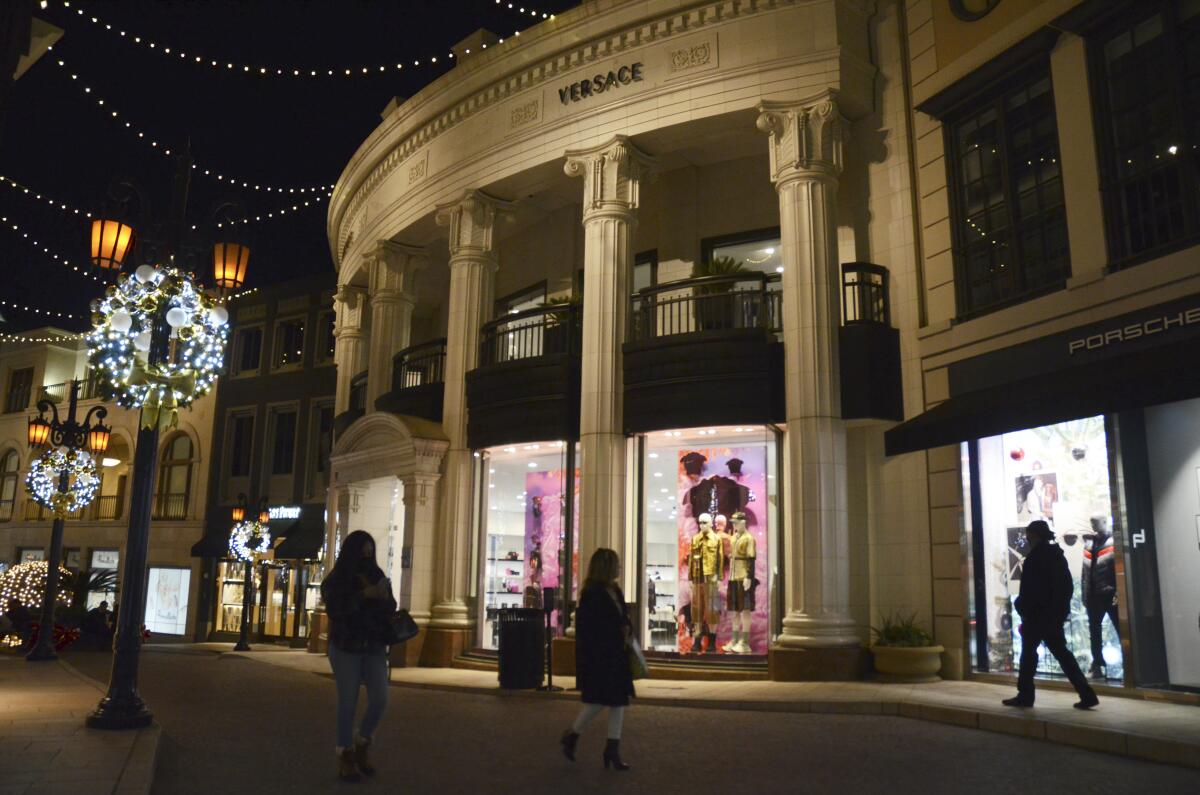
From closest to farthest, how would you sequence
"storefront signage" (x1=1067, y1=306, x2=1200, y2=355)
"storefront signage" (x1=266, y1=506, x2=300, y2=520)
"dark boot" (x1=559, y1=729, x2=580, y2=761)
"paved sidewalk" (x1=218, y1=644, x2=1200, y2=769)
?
"dark boot" (x1=559, y1=729, x2=580, y2=761)
"paved sidewalk" (x1=218, y1=644, x2=1200, y2=769)
"storefront signage" (x1=1067, y1=306, x2=1200, y2=355)
"storefront signage" (x1=266, y1=506, x2=300, y2=520)

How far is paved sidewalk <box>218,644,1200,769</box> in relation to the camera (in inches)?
323

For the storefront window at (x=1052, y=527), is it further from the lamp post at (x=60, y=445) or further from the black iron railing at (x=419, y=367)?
the lamp post at (x=60, y=445)

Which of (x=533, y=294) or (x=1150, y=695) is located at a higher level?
(x=533, y=294)

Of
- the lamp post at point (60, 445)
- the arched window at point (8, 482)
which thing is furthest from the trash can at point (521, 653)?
the arched window at point (8, 482)

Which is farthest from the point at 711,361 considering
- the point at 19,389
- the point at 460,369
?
the point at 19,389

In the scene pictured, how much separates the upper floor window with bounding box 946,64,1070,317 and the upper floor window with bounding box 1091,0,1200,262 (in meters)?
0.87

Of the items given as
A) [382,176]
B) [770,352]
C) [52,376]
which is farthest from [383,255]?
[52,376]

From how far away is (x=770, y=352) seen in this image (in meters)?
15.0

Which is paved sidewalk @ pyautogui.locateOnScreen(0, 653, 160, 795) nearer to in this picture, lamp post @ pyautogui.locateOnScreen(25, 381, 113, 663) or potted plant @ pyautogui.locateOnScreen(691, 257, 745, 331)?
lamp post @ pyautogui.locateOnScreen(25, 381, 113, 663)

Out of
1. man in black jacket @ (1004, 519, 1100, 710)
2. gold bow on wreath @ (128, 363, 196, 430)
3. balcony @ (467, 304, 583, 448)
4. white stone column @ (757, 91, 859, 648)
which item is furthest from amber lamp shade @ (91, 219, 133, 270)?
man in black jacket @ (1004, 519, 1100, 710)

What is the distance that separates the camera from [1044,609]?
996 cm

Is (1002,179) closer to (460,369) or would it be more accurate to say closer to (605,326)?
(605,326)

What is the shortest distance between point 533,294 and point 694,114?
6438 millimetres

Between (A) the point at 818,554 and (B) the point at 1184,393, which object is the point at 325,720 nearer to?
(A) the point at 818,554
